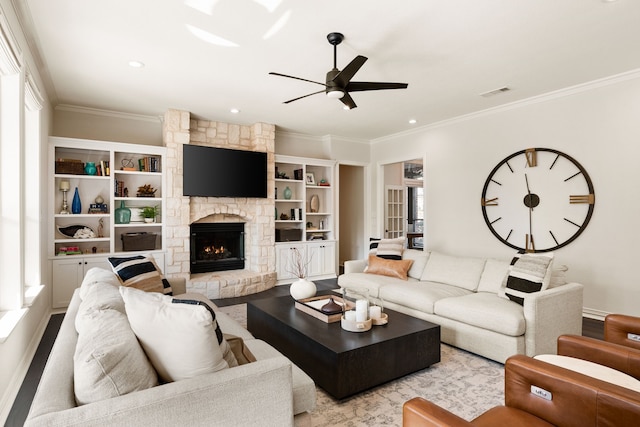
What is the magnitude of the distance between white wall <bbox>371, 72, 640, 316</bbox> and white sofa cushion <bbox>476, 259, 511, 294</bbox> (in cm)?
134

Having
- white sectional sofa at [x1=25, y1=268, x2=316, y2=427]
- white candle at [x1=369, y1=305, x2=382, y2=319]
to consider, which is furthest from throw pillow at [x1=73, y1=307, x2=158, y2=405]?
white candle at [x1=369, y1=305, x2=382, y2=319]

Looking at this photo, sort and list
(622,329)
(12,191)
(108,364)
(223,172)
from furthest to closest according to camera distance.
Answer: (223,172) → (12,191) → (622,329) → (108,364)

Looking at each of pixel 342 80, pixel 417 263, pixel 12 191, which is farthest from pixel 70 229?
pixel 417 263

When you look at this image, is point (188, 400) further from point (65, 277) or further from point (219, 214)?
point (219, 214)

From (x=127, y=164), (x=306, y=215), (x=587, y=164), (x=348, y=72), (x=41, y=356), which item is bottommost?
(x=41, y=356)

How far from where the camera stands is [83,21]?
9.19 ft

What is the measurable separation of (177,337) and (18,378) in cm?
221

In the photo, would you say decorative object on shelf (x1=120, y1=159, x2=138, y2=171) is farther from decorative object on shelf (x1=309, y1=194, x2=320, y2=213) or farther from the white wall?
the white wall

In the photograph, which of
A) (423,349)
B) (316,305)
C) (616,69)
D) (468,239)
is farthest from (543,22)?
(468,239)

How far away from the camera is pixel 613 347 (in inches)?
73.8

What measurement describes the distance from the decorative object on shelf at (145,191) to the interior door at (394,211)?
14.6 ft

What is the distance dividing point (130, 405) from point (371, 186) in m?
6.51

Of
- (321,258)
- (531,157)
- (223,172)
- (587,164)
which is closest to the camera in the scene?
(587,164)

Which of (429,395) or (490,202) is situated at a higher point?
(490,202)
